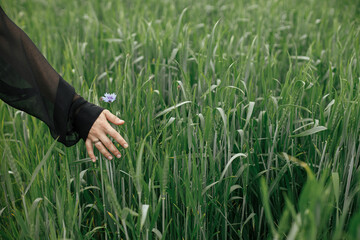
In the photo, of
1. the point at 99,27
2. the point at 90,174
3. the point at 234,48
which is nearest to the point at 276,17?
the point at 234,48

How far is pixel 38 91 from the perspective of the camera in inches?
46.4

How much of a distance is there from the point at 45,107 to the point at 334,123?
3.33 feet

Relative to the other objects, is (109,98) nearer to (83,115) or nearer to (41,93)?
(83,115)

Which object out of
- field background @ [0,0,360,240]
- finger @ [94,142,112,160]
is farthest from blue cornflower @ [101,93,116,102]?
finger @ [94,142,112,160]

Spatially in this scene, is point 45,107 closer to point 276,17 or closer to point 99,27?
point 99,27

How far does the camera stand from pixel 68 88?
1200 mm

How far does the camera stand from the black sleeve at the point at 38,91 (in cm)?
115

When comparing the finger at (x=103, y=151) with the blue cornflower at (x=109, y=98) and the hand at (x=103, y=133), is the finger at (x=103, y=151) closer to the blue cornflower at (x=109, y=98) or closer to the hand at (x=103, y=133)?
the hand at (x=103, y=133)

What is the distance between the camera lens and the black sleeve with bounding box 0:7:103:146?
1150 millimetres

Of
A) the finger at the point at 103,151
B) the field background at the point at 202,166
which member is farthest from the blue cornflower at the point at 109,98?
the finger at the point at 103,151

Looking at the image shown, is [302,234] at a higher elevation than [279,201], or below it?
higher

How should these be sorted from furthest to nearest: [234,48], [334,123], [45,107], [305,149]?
1. [234,48]
2. [305,149]
3. [334,123]
4. [45,107]

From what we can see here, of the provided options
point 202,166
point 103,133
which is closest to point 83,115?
point 103,133

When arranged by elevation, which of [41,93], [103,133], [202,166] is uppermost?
[41,93]
